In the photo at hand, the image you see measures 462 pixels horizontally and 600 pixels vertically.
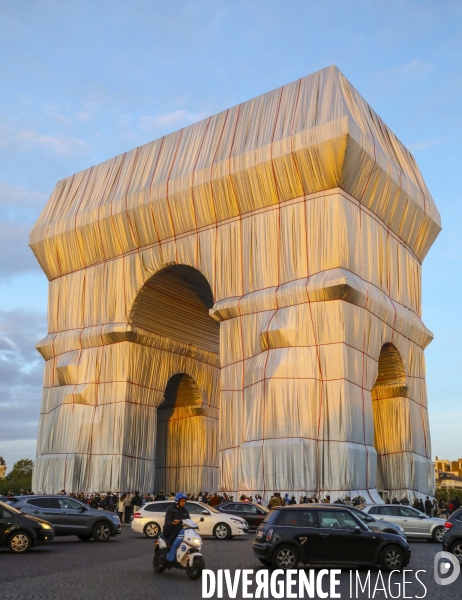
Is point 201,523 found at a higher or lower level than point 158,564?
higher

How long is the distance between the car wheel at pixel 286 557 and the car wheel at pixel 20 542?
6738 millimetres

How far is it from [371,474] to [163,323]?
52.9ft

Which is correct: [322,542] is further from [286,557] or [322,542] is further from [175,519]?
[175,519]

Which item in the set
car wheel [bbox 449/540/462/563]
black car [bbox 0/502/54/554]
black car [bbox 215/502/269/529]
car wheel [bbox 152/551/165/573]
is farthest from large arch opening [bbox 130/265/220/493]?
car wheel [bbox 152/551/165/573]

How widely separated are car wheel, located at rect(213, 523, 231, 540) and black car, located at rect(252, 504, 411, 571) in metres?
9.05

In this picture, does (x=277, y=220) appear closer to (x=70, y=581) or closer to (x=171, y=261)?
(x=171, y=261)

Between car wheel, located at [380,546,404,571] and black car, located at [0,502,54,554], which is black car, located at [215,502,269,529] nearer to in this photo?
black car, located at [0,502,54,554]

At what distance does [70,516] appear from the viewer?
22391 mm

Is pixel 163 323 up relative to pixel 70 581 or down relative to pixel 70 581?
up

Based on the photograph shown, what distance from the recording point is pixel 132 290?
41094 millimetres

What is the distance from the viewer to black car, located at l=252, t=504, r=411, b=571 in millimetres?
14570

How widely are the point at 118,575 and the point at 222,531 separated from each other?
9885mm

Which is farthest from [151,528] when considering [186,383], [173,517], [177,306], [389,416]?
[186,383]

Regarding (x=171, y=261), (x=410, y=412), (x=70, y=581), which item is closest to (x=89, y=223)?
(x=171, y=261)
